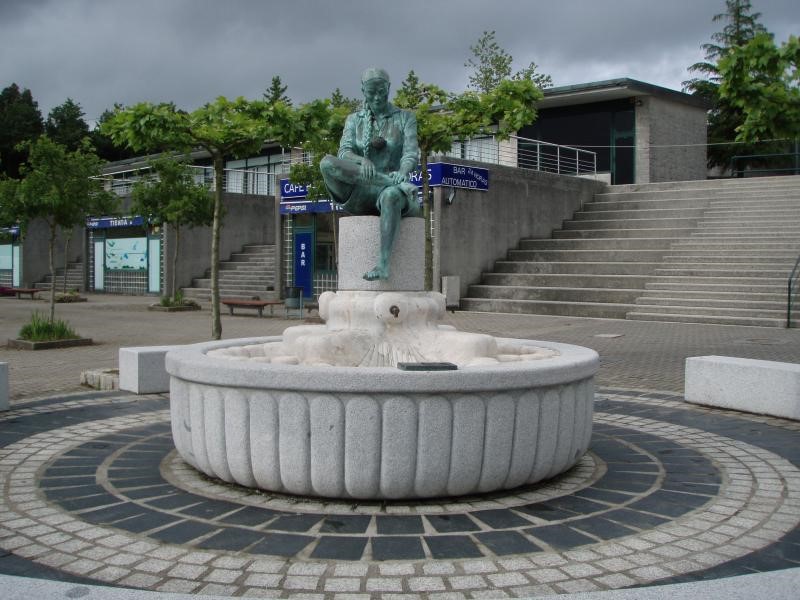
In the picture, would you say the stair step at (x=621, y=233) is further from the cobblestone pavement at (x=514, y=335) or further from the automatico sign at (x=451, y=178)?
the cobblestone pavement at (x=514, y=335)

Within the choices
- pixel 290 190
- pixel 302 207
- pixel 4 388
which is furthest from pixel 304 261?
pixel 4 388

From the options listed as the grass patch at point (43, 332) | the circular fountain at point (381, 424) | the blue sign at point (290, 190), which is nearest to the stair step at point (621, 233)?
the blue sign at point (290, 190)

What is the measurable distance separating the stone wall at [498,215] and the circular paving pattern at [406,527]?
53.2 ft

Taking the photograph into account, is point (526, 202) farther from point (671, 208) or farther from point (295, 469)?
point (295, 469)

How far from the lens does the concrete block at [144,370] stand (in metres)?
8.32

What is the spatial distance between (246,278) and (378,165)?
23835 mm

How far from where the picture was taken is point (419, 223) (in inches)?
254

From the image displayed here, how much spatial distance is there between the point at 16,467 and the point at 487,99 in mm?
7563

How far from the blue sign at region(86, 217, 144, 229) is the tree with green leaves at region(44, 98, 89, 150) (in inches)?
873

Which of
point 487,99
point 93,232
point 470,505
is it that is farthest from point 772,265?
point 93,232

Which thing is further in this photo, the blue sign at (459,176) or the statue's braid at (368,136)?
the blue sign at (459,176)

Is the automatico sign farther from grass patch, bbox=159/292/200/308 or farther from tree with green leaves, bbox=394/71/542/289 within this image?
tree with green leaves, bbox=394/71/542/289

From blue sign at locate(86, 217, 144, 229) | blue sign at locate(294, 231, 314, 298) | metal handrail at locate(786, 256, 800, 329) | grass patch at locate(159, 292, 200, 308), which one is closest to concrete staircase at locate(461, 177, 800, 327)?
metal handrail at locate(786, 256, 800, 329)

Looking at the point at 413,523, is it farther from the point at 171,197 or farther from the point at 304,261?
the point at 304,261
